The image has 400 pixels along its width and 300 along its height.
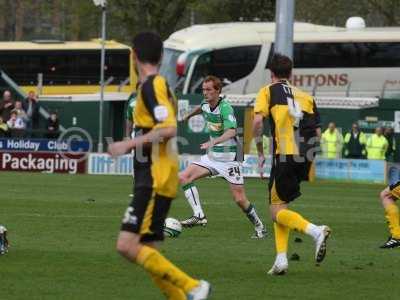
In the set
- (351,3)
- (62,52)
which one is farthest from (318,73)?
(351,3)

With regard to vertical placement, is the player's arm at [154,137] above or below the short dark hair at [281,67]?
below

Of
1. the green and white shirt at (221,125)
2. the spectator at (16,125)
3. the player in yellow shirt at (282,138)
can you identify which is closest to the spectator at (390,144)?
the spectator at (16,125)

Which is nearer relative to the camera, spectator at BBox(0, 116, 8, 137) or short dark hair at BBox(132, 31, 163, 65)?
short dark hair at BBox(132, 31, 163, 65)

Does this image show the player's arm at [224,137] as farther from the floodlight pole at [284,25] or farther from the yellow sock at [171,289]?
the floodlight pole at [284,25]

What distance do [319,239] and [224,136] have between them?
Result: 13.4 ft

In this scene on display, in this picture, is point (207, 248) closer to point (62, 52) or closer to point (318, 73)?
point (318, 73)

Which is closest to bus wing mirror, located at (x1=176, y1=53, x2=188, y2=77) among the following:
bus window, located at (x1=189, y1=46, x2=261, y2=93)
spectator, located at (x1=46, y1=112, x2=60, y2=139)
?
bus window, located at (x1=189, y1=46, x2=261, y2=93)

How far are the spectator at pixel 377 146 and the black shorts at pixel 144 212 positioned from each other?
26298mm

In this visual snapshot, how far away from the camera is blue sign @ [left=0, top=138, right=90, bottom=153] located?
3372 cm

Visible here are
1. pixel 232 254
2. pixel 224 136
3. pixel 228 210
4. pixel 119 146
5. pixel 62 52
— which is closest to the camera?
pixel 119 146

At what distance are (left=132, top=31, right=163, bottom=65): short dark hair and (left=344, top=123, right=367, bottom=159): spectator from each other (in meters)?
26.5

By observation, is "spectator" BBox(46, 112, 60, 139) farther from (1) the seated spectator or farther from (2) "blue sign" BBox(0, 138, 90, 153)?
(2) "blue sign" BBox(0, 138, 90, 153)

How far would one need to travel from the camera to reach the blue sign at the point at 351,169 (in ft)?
107

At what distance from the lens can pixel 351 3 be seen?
6097 cm
